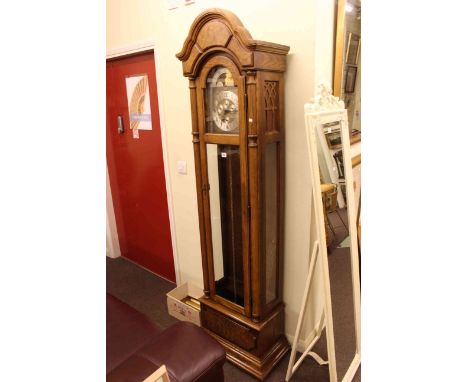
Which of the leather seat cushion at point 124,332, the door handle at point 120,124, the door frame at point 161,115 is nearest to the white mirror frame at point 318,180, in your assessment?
the leather seat cushion at point 124,332

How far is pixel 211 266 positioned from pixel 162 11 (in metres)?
1.64

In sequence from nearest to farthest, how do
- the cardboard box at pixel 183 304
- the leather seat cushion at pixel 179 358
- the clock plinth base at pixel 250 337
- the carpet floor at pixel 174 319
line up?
the leather seat cushion at pixel 179 358
the carpet floor at pixel 174 319
the clock plinth base at pixel 250 337
the cardboard box at pixel 183 304

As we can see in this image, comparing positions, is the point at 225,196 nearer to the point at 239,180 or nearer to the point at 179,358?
the point at 239,180

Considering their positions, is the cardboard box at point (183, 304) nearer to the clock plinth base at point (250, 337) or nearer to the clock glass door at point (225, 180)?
the clock plinth base at point (250, 337)

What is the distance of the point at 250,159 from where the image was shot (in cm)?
151

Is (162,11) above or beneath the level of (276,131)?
above

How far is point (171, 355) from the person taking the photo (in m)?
1.14

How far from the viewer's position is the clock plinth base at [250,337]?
178 cm

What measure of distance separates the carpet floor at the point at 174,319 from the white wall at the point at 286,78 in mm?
228

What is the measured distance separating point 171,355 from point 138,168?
1901 mm

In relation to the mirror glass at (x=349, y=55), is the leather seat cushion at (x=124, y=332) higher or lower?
lower

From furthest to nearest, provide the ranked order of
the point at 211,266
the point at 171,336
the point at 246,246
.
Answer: the point at 211,266
the point at 246,246
the point at 171,336
